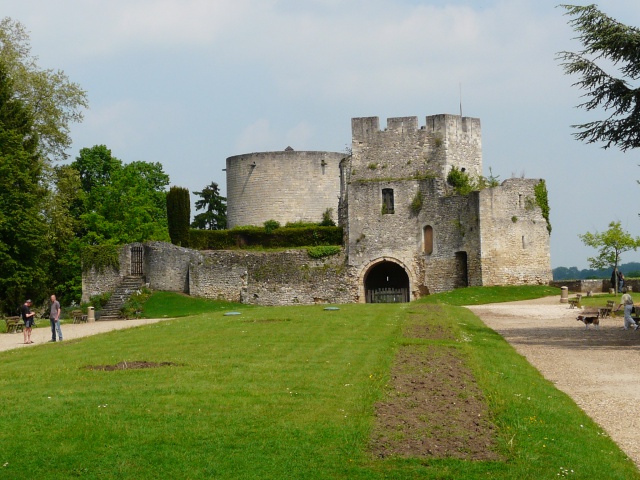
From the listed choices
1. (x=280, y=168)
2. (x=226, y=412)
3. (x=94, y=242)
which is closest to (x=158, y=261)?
(x=94, y=242)

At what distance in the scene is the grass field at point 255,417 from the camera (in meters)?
9.66

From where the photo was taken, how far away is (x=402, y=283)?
161 ft

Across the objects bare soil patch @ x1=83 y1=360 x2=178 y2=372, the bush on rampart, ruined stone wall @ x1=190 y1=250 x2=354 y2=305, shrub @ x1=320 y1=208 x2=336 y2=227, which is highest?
shrub @ x1=320 y1=208 x2=336 y2=227

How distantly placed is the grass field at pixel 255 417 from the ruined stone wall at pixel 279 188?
38.5 meters

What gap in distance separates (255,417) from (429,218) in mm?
34894

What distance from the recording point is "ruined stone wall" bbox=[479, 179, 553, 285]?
143ft

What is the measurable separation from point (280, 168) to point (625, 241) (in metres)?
21.2

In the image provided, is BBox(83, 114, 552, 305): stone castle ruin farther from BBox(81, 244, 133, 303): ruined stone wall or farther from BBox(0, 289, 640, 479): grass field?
BBox(0, 289, 640, 479): grass field

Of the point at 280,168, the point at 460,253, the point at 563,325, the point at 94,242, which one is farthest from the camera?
the point at 280,168

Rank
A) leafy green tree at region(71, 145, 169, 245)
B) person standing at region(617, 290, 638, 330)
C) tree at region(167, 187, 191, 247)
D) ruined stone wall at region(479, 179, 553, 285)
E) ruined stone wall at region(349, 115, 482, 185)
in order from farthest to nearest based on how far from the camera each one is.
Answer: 1. leafy green tree at region(71, 145, 169, 245)
2. tree at region(167, 187, 191, 247)
3. ruined stone wall at region(349, 115, 482, 185)
4. ruined stone wall at region(479, 179, 553, 285)
5. person standing at region(617, 290, 638, 330)

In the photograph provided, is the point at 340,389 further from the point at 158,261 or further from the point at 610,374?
the point at 158,261

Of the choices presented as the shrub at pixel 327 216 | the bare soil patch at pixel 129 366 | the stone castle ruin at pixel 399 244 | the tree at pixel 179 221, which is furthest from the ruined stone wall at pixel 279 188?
the bare soil patch at pixel 129 366

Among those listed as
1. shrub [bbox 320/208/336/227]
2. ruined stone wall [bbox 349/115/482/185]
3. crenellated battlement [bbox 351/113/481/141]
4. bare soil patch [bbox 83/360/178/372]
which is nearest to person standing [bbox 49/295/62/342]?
bare soil patch [bbox 83/360/178/372]

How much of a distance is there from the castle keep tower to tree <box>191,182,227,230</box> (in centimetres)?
3067
